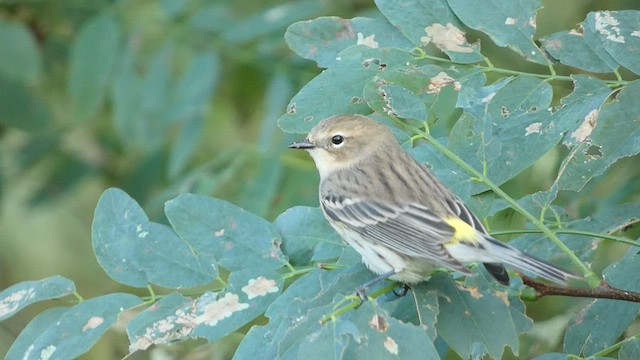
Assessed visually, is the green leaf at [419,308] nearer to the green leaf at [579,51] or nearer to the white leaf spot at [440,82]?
the white leaf spot at [440,82]

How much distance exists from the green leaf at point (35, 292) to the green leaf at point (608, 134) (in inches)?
54.6

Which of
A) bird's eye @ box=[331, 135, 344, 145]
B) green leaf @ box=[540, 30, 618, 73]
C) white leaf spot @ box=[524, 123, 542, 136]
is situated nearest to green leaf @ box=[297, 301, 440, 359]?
white leaf spot @ box=[524, 123, 542, 136]

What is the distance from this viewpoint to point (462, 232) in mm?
2811

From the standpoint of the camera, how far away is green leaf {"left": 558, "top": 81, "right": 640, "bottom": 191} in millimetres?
2744

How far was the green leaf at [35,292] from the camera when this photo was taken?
2.69m

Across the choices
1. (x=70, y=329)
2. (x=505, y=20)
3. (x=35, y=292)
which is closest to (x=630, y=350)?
(x=505, y=20)

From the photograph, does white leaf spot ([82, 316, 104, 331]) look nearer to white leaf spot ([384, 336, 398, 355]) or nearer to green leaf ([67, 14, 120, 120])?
white leaf spot ([384, 336, 398, 355])

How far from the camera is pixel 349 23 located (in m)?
3.20

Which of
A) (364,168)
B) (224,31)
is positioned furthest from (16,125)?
(364,168)

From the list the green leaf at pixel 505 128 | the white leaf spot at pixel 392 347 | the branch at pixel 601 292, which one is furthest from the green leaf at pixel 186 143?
the white leaf spot at pixel 392 347

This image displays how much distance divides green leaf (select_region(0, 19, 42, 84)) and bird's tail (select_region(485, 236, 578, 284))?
3025 millimetres

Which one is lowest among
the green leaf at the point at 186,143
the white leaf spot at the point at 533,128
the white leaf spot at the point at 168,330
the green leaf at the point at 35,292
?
the green leaf at the point at 186,143

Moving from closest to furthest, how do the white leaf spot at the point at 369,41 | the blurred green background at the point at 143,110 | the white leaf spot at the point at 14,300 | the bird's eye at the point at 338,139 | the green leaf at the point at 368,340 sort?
1. the green leaf at the point at 368,340
2. the white leaf spot at the point at 14,300
3. the white leaf spot at the point at 369,41
4. the bird's eye at the point at 338,139
5. the blurred green background at the point at 143,110

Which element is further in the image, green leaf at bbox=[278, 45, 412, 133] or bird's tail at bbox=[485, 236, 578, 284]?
green leaf at bbox=[278, 45, 412, 133]
